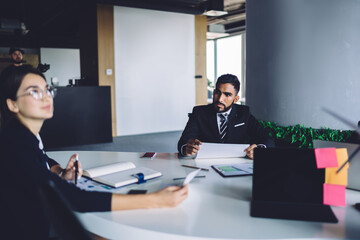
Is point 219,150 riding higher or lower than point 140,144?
higher

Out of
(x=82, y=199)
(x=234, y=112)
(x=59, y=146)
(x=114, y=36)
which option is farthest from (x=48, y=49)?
(x=82, y=199)

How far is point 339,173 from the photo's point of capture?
115 cm

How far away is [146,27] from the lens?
7453 mm

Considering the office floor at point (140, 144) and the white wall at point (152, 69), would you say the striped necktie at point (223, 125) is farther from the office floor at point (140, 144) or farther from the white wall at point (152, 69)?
the white wall at point (152, 69)

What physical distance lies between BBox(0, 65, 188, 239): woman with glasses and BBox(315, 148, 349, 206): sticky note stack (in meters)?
0.54

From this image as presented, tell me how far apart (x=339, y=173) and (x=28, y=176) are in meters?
1.11

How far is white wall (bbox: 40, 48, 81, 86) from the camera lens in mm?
13188

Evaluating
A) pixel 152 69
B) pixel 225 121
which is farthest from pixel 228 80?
pixel 152 69

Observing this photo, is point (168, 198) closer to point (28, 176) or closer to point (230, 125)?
point (28, 176)

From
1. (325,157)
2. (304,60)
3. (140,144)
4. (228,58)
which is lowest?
(140,144)

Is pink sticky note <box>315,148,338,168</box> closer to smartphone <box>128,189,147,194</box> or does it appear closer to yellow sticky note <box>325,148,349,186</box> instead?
yellow sticky note <box>325,148,349,186</box>

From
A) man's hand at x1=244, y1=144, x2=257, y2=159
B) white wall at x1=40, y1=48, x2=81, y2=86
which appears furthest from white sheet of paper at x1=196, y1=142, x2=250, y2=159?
white wall at x1=40, y1=48, x2=81, y2=86

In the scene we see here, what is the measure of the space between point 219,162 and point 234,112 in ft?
2.61

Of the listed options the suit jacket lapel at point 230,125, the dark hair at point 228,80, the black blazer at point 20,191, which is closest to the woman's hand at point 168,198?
the black blazer at point 20,191
